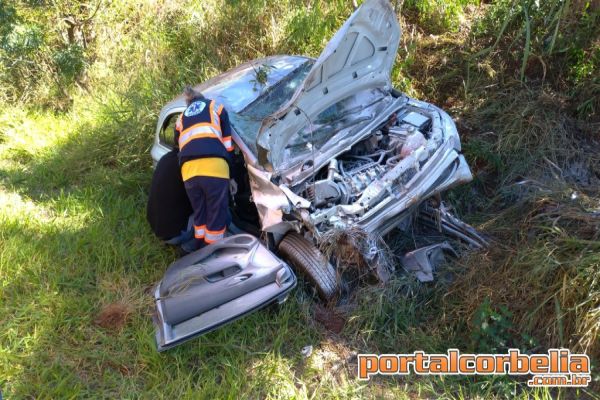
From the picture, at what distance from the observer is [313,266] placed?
3.45 meters

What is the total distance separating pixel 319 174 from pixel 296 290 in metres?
0.89

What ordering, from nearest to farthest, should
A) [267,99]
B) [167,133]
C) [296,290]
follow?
[296,290], [267,99], [167,133]

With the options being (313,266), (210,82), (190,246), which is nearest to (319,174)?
(313,266)

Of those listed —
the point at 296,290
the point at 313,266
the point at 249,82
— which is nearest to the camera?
the point at 313,266

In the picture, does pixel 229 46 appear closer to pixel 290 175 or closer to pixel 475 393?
pixel 290 175

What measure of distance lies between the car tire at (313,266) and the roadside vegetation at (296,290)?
17 centimetres

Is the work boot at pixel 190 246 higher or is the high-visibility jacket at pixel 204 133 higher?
the high-visibility jacket at pixel 204 133

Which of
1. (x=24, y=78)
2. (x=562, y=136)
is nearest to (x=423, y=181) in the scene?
(x=562, y=136)

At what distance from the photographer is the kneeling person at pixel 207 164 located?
3.65m

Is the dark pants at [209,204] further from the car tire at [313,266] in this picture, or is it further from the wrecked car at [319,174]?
the car tire at [313,266]

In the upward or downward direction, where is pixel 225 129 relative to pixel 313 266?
upward

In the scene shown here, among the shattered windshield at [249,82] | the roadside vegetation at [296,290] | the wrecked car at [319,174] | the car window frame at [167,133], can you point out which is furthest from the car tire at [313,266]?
the car window frame at [167,133]

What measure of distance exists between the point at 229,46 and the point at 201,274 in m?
4.43

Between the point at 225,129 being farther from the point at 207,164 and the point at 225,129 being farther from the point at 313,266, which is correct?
the point at 313,266
